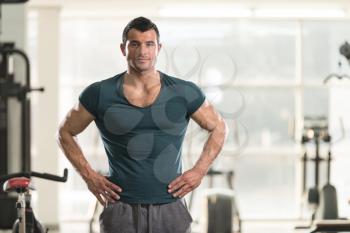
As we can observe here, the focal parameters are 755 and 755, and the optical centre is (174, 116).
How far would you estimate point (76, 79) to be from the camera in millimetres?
9367

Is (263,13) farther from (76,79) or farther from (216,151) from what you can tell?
(216,151)

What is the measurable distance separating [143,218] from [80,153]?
36cm

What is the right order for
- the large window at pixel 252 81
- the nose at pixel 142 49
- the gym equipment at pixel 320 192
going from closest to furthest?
1. the nose at pixel 142 49
2. the gym equipment at pixel 320 192
3. the large window at pixel 252 81

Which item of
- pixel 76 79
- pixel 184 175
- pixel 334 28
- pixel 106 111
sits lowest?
pixel 184 175

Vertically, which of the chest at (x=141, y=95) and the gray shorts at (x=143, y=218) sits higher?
the chest at (x=141, y=95)

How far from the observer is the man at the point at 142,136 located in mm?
2631

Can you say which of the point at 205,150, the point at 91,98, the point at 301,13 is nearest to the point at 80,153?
the point at 91,98

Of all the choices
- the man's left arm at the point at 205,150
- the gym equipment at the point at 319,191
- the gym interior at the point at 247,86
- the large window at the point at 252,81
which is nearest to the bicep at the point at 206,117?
the man's left arm at the point at 205,150

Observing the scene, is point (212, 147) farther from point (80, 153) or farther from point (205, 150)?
point (80, 153)

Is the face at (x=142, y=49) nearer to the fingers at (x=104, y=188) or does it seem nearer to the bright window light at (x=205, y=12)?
the fingers at (x=104, y=188)

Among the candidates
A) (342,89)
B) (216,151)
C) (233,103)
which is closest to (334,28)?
(342,89)

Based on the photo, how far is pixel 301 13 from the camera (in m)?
8.84

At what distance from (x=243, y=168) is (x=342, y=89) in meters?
1.59

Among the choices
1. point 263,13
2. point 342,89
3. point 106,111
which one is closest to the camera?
point 106,111
